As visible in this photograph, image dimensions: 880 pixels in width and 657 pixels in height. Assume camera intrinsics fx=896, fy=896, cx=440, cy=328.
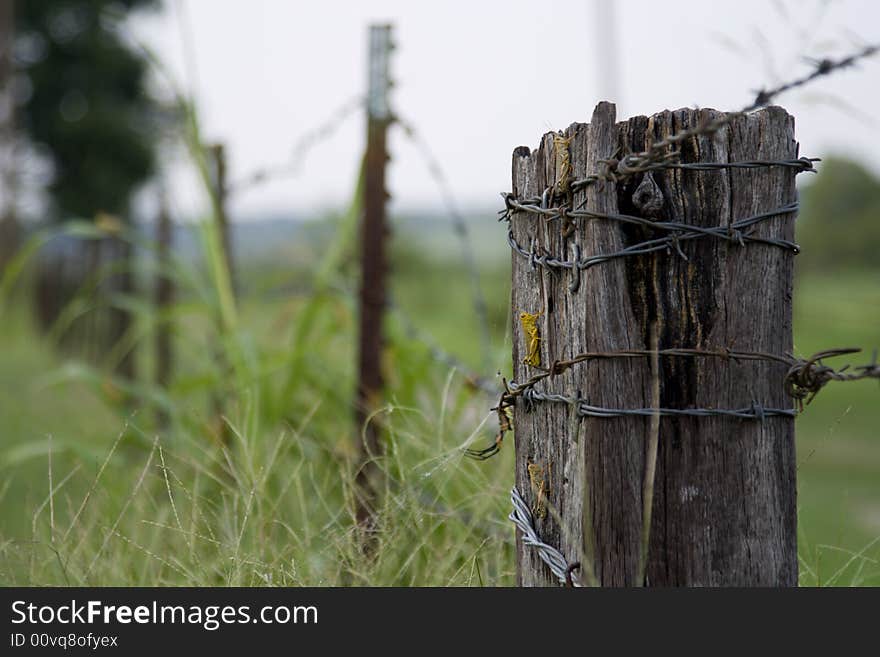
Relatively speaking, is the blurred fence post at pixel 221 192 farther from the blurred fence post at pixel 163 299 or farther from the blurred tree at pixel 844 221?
the blurred tree at pixel 844 221

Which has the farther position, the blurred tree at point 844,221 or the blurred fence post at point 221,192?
the blurred tree at point 844,221

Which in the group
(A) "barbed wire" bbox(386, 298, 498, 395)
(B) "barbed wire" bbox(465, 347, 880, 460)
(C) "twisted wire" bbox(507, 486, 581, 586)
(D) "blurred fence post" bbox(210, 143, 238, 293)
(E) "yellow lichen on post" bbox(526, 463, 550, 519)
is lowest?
(C) "twisted wire" bbox(507, 486, 581, 586)

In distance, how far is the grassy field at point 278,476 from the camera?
6.14 ft

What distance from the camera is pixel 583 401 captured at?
1.31 metres

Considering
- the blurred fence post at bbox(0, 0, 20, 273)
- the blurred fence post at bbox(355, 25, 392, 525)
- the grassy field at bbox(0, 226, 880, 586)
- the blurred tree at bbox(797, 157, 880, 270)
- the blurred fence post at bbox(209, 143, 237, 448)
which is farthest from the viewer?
the blurred tree at bbox(797, 157, 880, 270)

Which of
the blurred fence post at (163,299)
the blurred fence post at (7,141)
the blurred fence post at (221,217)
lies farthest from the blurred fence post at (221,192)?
the blurred fence post at (7,141)

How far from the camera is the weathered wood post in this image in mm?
1288

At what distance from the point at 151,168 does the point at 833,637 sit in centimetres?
2113

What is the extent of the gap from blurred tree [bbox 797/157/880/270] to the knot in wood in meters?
24.3

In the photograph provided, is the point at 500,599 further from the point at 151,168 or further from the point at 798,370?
the point at 151,168

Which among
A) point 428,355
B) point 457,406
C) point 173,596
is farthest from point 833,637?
point 428,355

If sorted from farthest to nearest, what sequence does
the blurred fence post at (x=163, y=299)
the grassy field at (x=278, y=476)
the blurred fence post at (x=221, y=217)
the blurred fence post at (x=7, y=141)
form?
the blurred fence post at (x=7, y=141)
the blurred fence post at (x=163, y=299)
the blurred fence post at (x=221, y=217)
the grassy field at (x=278, y=476)

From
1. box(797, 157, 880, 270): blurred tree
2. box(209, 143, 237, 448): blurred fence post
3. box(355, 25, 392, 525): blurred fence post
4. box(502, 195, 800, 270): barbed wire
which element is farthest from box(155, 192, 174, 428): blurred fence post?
box(797, 157, 880, 270): blurred tree

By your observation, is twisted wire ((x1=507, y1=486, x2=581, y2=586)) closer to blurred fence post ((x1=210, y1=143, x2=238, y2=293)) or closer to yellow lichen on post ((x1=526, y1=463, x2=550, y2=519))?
yellow lichen on post ((x1=526, y1=463, x2=550, y2=519))
